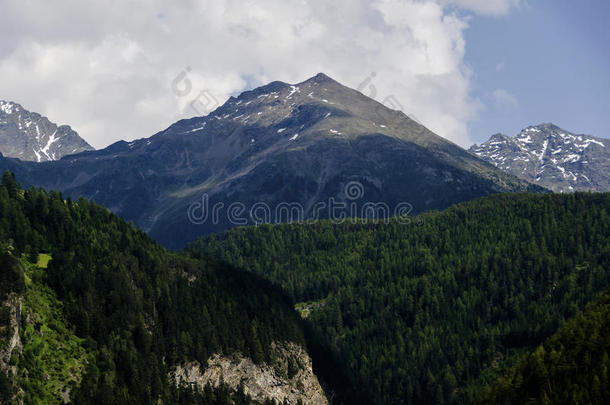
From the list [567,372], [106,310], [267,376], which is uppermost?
[106,310]

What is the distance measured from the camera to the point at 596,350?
136625mm

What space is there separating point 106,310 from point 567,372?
108372 mm

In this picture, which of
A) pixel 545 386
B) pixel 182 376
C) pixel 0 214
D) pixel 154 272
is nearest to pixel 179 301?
pixel 154 272

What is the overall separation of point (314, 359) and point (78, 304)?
299 ft

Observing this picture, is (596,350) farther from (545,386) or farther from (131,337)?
(131,337)

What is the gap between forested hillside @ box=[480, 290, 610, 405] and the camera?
124 metres

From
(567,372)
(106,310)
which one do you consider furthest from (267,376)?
(567,372)

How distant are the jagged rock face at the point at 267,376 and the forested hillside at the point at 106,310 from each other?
111 inches

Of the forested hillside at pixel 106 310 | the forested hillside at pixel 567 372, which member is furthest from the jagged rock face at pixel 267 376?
the forested hillside at pixel 567 372

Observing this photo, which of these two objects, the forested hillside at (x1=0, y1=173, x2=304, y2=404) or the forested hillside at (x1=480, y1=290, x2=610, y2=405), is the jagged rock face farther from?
the forested hillside at (x1=480, y1=290, x2=610, y2=405)

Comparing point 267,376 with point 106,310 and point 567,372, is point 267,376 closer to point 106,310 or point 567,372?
point 106,310

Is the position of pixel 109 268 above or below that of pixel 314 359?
above

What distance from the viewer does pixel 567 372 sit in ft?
437

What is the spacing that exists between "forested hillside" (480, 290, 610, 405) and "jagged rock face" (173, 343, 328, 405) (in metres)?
57.2
